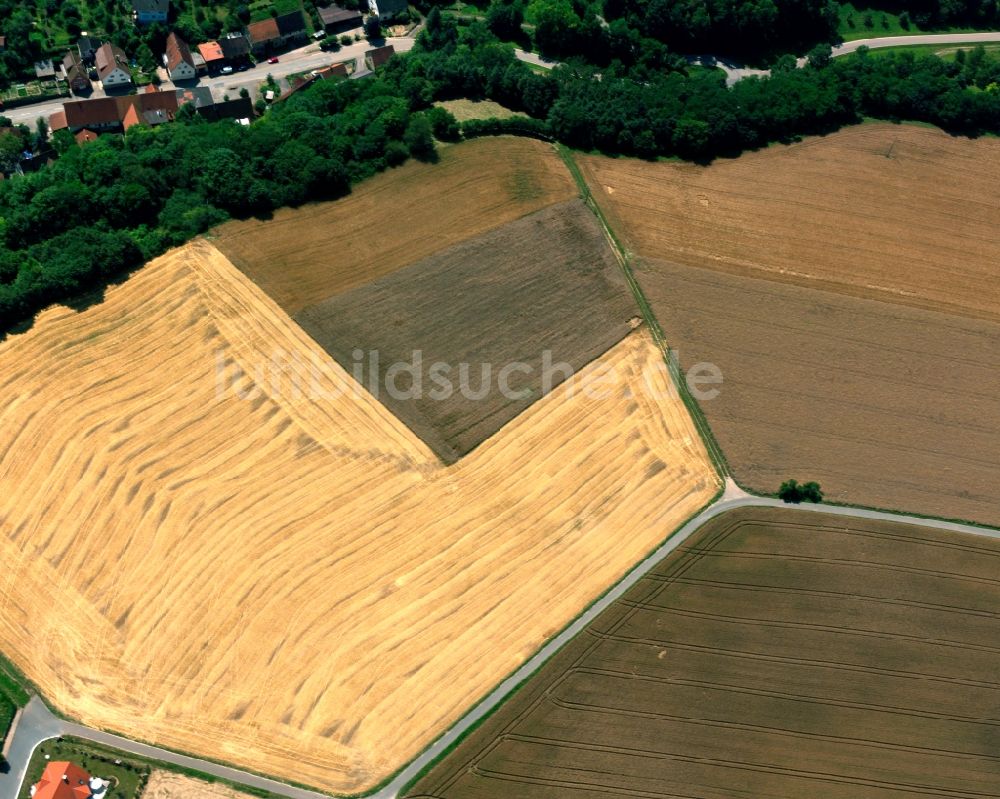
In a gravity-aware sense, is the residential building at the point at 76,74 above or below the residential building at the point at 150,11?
below

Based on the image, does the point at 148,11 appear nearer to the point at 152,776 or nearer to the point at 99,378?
the point at 99,378

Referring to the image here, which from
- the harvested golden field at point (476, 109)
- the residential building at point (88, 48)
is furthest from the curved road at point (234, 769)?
the residential building at point (88, 48)

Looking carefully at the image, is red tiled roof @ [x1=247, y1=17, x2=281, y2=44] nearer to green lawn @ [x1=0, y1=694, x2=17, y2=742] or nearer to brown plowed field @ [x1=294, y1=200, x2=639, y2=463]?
brown plowed field @ [x1=294, y1=200, x2=639, y2=463]

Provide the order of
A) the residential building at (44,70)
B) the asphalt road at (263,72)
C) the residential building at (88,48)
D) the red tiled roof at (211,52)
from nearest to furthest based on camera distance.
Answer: the asphalt road at (263,72)
the residential building at (44,70)
the residential building at (88,48)
the red tiled roof at (211,52)

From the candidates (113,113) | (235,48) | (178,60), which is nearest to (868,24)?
(235,48)

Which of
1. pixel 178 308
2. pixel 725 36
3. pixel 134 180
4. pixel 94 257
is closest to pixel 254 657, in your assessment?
pixel 178 308

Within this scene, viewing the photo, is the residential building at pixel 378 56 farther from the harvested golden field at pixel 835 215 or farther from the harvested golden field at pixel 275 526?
the harvested golden field at pixel 275 526

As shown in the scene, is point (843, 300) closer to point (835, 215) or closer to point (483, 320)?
point (835, 215)
